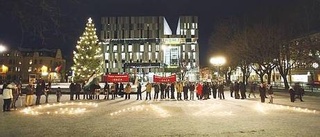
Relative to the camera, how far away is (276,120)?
14.5 metres

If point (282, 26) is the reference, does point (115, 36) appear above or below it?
above

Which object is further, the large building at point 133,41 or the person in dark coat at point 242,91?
the large building at point 133,41

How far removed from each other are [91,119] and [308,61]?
3341 cm

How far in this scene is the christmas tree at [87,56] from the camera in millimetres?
46188

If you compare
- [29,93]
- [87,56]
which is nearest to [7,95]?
[29,93]

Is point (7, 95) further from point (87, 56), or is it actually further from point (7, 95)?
point (87, 56)

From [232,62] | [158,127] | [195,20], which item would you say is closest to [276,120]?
[158,127]

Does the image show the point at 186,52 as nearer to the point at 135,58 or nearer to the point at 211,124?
the point at 135,58

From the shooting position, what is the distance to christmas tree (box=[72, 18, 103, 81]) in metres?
46.2

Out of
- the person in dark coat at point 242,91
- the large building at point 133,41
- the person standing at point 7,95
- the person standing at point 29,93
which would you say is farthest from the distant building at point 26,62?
the person standing at point 7,95

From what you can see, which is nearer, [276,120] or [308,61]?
[276,120]

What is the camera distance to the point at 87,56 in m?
46.5

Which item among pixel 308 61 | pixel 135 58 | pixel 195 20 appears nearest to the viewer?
pixel 308 61

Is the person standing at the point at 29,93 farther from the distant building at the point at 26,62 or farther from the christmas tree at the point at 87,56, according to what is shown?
the distant building at the point at 26,62
